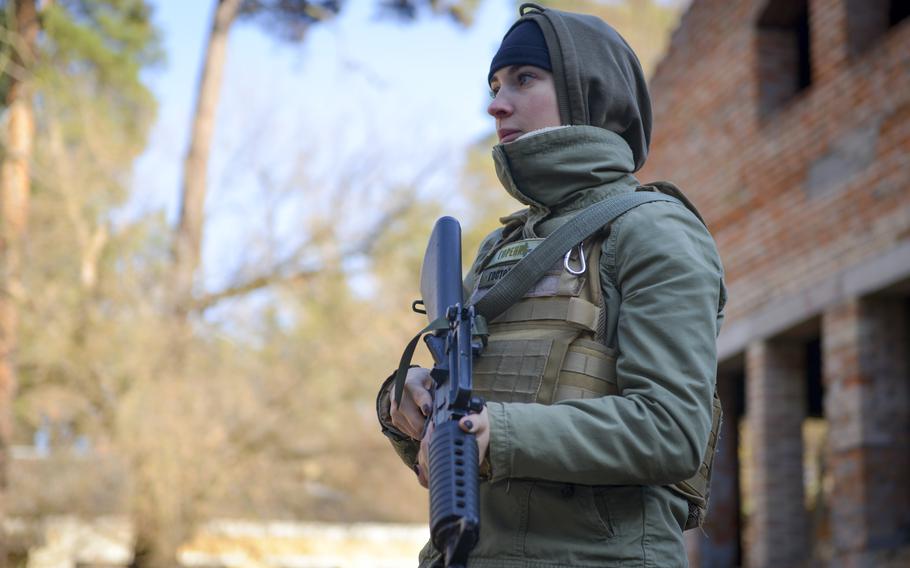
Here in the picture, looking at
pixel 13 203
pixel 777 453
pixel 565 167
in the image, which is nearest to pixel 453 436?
pixel 565 167

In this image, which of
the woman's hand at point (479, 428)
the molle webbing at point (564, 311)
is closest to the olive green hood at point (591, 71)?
the molle webbing at point (564, 311)

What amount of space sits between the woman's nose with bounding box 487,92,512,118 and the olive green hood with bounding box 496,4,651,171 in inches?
3.8

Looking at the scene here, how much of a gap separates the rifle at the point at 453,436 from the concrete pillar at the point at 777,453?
843 centimetres

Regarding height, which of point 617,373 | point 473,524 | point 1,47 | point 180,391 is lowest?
point 473,524

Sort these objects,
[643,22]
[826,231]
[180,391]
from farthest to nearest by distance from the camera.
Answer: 1. [643,22]
2. [180,391]
3. [826,231]

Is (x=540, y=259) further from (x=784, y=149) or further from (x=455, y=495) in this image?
(x=784, y=149)

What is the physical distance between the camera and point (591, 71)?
221cm

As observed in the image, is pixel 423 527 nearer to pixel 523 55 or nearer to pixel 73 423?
pixel 73 423

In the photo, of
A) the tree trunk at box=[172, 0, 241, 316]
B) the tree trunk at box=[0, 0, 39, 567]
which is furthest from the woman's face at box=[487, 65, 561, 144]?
the tree trunk at box=[172, 0, 241, 316]

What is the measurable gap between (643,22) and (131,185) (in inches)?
542

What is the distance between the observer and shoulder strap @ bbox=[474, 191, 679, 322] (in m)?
2.05

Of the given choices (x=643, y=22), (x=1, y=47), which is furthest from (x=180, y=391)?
(x=643, y=22)

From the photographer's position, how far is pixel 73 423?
15.0 metres

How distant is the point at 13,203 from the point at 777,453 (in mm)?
10169
